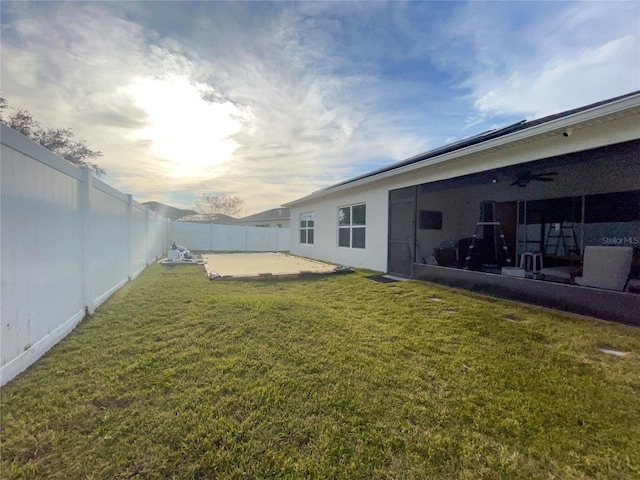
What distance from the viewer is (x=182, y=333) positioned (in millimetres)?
3410

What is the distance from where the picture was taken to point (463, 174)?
6.17 meters

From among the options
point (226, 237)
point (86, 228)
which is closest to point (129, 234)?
point (86, 228)

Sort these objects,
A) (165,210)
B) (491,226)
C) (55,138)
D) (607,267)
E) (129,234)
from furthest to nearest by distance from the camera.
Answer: (165,210) < (55,138) < (491,226) < (129,234) < (607,267)

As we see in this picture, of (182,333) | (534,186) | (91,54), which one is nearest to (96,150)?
(91,54)

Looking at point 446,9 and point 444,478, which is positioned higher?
point 446,9

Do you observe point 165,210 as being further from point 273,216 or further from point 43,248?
point 43,248

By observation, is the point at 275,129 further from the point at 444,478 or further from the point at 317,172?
the point at 444,478

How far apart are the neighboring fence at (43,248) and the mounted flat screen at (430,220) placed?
691 cm

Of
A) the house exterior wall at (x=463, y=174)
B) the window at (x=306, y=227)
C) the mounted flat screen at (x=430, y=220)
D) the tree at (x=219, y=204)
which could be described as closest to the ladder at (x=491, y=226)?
the house exterior wall at (x=463, y=174)

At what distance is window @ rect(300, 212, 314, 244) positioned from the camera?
13.8 meters

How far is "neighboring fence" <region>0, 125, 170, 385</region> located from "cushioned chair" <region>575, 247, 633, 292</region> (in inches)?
270

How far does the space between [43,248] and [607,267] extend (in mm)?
7085

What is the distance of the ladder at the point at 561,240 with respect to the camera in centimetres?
742

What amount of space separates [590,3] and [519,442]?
22.5ft
